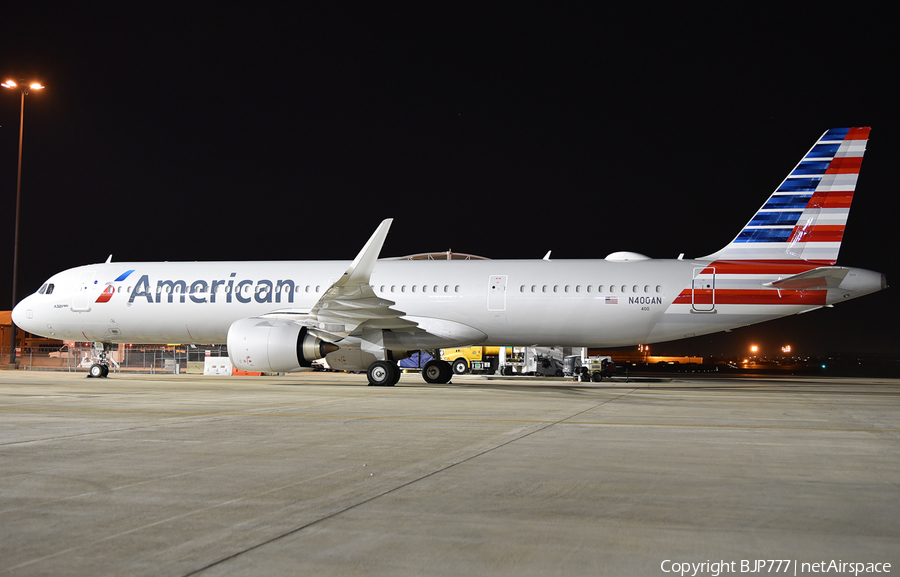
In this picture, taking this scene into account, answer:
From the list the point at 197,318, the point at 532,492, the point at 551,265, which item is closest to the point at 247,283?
the point at 197,318

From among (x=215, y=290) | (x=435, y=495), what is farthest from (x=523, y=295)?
(x=435, y=495)

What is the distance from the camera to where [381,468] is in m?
6.11

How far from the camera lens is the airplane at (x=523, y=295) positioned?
60.2ft

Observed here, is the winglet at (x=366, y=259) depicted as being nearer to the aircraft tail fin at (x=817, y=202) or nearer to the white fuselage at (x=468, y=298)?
the white fuselage at (x=468, y=298)

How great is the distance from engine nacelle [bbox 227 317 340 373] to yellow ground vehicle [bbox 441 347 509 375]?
17.4 metres

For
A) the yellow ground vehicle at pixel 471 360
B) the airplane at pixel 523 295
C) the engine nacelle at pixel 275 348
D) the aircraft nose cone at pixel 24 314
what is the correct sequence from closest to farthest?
the engine nacelle at pixel 275 348
the airplane at pixel 523 295
the aircraft nose cone at pixel 24 314
the yellow ground vehicle at pixel 471 360

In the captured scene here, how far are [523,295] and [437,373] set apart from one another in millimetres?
3926

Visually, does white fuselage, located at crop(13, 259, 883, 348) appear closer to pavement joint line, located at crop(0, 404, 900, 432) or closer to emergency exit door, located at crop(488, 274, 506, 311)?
emergency exit door, located at crop(488, 274, 506, 311)

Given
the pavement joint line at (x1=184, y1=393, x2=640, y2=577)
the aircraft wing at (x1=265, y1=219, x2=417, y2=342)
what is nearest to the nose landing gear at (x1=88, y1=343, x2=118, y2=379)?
the aircraft wing at (x1=265, y1=219, x2=417, y2=342)

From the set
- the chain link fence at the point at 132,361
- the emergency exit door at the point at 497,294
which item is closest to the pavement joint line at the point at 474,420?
the emergency exit door at the point at 497,294

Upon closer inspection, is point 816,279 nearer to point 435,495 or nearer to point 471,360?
point 435,495

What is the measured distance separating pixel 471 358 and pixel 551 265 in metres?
18.0

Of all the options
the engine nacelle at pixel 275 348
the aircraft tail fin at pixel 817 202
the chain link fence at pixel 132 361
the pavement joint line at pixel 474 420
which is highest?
the aircraft tail fin at pixel 817 202

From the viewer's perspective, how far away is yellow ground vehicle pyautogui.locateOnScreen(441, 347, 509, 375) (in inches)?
1383
